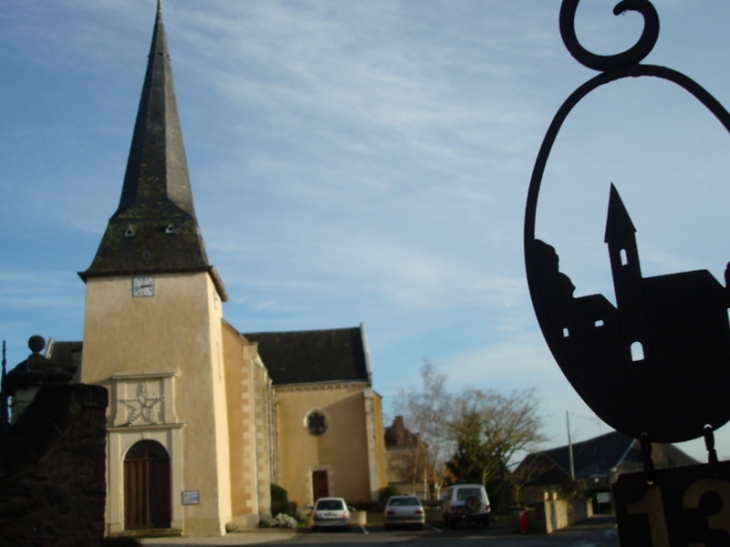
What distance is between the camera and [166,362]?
1216 inches

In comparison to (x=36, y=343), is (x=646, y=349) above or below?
below

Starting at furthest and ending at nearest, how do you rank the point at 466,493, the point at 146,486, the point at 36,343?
the point at 466,493, the point at 146,486, the point at 36,343

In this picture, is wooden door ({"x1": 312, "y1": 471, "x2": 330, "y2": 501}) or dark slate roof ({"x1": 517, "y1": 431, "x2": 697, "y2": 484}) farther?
dark slate roof ({"x1": 517, "y1": 431, "x2": 697, "y2": 484})

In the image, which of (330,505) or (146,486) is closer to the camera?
(146,486)

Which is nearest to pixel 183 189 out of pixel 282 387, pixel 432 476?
pixel 282 387

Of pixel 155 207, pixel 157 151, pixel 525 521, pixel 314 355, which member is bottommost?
pixel 525 521

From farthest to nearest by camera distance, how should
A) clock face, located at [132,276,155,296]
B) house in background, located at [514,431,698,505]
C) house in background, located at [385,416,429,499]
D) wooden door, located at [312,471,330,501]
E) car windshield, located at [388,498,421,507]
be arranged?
house in background, located at [385,416,429,499]
house in background, located at [514,431,698,505]
wooden door, located at [312,471,330,501]
car windshield, located at [388,498,421,507]
clock face, located at [132,276,155,296]

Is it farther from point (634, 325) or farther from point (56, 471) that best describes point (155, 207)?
point (634, 325)

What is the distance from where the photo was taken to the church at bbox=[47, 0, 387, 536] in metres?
29.4

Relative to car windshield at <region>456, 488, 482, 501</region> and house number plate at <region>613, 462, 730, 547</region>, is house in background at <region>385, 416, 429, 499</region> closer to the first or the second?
car windshield at <region>456, 488, 482, 501</region>

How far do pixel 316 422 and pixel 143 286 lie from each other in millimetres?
18172

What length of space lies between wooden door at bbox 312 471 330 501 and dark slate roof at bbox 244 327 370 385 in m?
5.33

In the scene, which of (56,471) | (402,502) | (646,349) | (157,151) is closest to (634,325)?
(646,349)

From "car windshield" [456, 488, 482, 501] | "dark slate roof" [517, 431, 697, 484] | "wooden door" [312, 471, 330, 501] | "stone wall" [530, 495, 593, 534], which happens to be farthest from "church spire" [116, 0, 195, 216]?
"dark slate roof" [517, 431, 697, 484]
